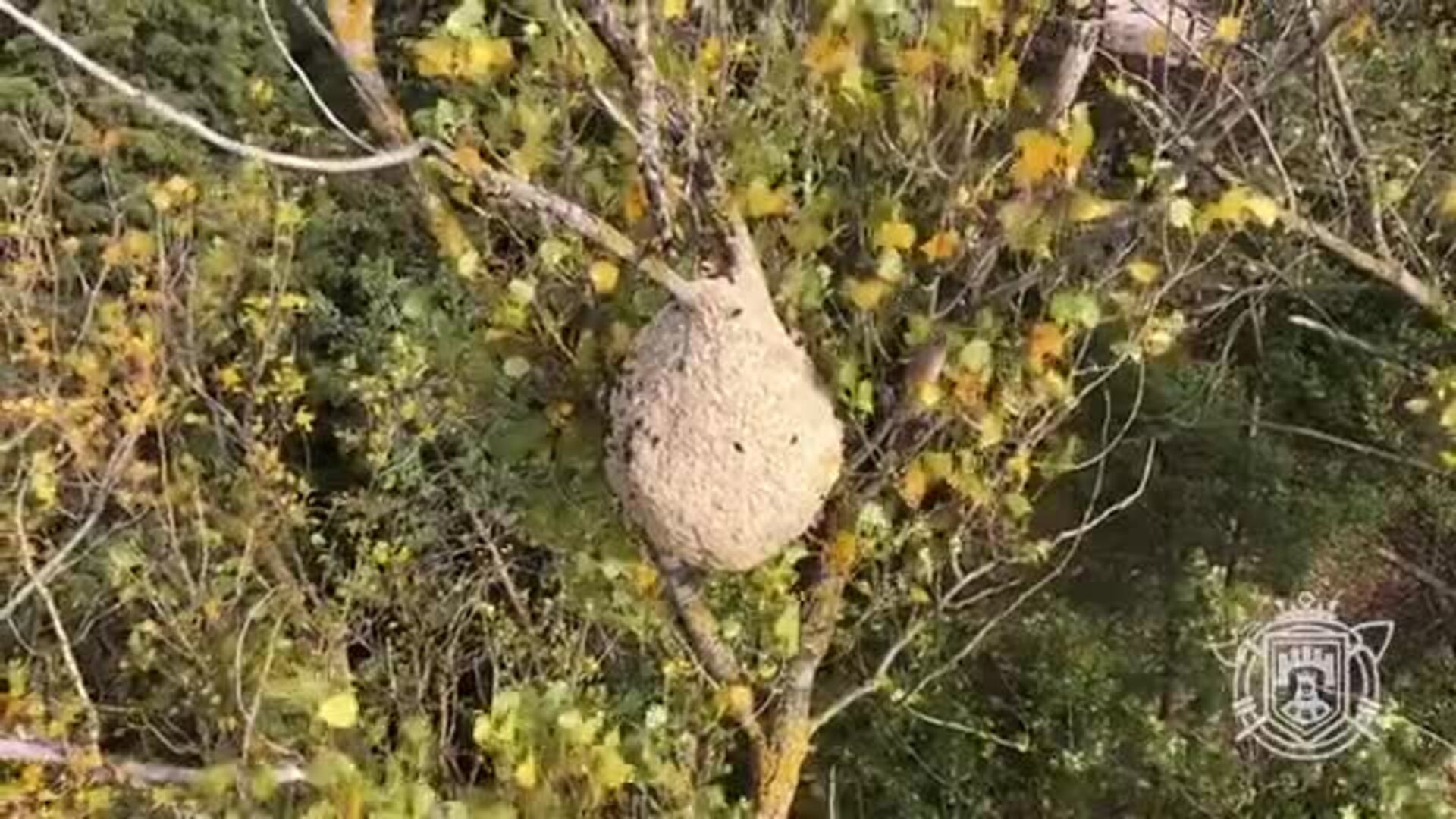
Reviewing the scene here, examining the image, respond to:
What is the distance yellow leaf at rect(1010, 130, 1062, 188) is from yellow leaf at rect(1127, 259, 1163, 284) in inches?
6.8

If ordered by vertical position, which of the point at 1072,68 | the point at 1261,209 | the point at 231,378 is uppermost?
the point at 1072,68

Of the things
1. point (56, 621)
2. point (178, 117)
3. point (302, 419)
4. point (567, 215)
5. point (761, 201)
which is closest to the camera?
point (178, 117)

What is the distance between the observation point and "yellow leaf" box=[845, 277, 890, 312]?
196cm

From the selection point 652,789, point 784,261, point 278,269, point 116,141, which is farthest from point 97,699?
point 784,261

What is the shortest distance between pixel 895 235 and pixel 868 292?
0.08m

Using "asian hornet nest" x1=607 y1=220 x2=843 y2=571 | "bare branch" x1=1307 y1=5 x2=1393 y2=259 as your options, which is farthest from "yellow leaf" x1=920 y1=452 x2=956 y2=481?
"bare branch" x1=1307 y1=5 x2=1393 y2=259

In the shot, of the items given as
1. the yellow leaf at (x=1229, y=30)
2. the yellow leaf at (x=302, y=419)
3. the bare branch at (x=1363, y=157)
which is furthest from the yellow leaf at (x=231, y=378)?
the yellow leaf at (x=1229, y=30)

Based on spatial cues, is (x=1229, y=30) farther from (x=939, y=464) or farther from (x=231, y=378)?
(x=231, y=378)

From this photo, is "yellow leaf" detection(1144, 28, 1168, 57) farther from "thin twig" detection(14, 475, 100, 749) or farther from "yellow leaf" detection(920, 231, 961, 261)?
"thin twig" detection(14, 475, 100, 749)

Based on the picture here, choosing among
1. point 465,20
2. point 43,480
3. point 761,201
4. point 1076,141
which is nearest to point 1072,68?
point 1076,141

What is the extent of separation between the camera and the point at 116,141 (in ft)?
14.9

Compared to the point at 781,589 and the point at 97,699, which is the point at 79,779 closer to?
the point at 781,589

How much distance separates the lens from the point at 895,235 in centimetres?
191

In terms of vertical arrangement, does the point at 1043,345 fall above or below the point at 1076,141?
below
